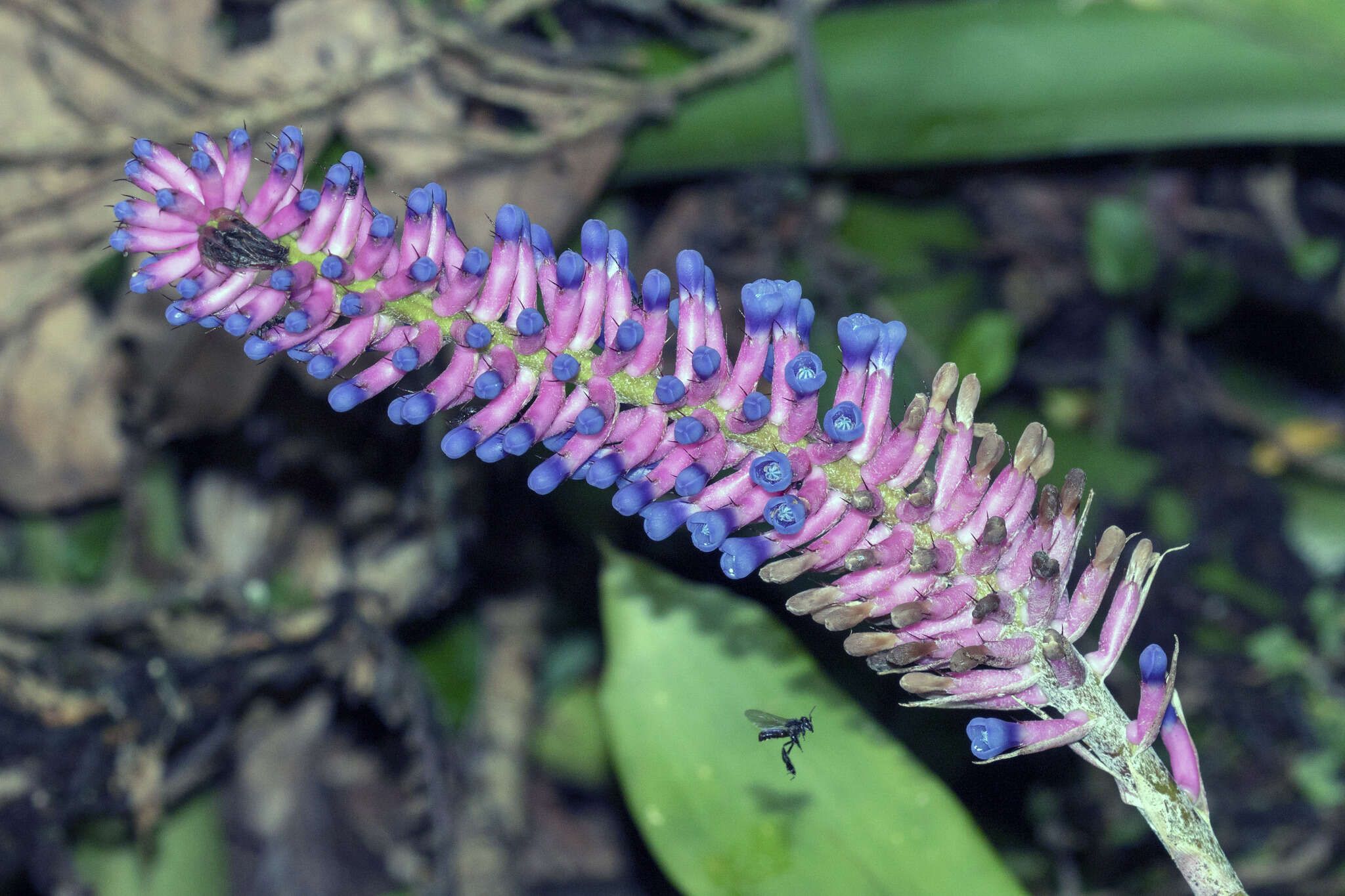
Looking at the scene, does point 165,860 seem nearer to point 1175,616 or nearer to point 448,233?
point 448,233

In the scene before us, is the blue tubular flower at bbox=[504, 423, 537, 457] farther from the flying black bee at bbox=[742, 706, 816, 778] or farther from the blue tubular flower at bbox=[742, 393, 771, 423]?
the flying black bee at bbox=[742, 706, 816, 778]

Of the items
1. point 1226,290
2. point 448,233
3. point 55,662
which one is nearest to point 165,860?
point 55,662

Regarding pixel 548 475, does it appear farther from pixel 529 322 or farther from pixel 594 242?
pixel 594 242

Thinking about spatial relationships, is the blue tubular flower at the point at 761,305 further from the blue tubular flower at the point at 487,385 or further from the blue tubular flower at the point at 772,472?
the blue tubular flower at the point at 487,385

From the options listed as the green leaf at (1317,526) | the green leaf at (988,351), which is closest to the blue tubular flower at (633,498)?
the green leaf at (988,351)

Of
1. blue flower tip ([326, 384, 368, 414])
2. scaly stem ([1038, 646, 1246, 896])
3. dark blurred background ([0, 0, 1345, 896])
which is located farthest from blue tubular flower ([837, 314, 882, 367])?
dark blurred background ([0, 0, 1345, 896])

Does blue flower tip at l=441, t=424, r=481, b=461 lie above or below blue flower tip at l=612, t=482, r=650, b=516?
above
